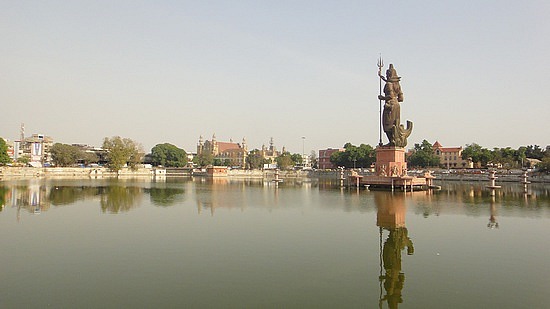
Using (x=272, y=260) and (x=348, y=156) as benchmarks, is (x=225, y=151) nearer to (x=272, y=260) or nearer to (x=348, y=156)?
(x=348, y=156)

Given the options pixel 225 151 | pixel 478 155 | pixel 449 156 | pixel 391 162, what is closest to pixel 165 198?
pixel 391 162

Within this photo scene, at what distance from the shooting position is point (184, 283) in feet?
31.4

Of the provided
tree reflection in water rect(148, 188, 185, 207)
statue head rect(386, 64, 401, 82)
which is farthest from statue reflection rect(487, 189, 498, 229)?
statue head rect(386, 64, 401, 82)

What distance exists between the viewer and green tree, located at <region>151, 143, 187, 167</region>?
112 meters

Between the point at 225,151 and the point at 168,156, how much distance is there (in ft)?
152

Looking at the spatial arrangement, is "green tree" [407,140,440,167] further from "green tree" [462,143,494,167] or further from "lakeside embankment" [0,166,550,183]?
"lakeside embankment" [0,166,550,183]

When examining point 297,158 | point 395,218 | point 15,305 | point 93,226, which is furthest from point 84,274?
point 297,158

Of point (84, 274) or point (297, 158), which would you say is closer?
point (84, 274)

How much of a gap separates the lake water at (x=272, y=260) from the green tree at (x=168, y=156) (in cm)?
9275

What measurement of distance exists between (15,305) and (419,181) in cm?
3961

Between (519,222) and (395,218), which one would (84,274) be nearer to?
(395,218)

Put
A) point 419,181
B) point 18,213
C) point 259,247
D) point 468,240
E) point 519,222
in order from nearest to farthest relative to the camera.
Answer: point 259,247 → point 468,240 → point 519,222 → point 18,213 → point 419,181

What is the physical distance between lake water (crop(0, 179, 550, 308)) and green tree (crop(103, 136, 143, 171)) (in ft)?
219

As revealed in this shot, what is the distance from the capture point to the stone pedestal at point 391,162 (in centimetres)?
4235
